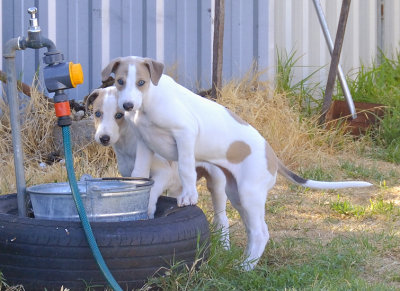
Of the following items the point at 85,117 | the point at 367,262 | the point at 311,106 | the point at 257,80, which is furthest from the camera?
the point at 311,106

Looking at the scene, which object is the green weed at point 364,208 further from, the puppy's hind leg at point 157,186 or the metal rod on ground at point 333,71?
the metal rod on ground at point 333,71

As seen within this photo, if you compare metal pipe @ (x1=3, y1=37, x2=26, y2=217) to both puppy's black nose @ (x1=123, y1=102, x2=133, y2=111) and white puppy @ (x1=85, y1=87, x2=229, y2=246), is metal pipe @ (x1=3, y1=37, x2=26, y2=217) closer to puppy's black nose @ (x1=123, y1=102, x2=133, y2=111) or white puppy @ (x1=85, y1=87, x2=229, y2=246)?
puppy's black nose @ (x1=123, y1=102, x2=133, y2=111)

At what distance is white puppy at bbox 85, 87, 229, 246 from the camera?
4.27 meters

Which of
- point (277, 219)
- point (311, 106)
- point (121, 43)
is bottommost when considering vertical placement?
point (277, 219)

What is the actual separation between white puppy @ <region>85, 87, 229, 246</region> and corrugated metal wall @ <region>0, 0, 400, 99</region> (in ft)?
10.1

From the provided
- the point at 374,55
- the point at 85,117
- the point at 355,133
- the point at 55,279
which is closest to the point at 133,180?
the point at 55,279

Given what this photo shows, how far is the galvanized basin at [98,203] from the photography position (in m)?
3.42

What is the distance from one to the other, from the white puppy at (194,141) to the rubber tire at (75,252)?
0.64 m

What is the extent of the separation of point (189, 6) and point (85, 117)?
1.96 meters

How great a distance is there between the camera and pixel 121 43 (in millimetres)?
7898

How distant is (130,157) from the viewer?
448 cm

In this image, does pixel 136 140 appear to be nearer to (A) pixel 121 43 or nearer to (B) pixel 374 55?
(A) pixel 121 43

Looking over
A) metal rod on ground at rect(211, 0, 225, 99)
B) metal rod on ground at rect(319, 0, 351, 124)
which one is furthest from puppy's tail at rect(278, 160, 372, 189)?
metal rod on ground at rect(319, 0, 351, 124)

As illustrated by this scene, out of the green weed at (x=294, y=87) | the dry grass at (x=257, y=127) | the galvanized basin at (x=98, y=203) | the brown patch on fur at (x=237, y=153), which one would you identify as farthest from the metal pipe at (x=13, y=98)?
the green weed at (x=294, y=87)
